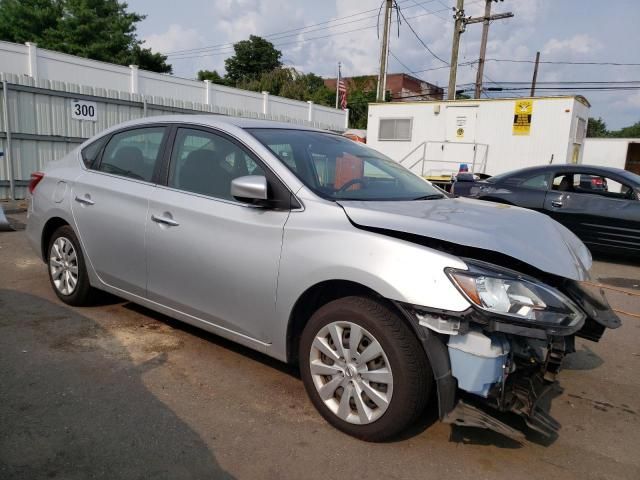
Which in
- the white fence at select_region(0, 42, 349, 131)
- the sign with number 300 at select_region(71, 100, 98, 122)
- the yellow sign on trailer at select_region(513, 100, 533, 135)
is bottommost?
the sign with number 300 at select_region(71, 100, 98, 122)

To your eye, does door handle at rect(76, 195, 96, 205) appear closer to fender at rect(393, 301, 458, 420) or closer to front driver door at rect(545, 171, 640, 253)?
fender at rect(393, 301, 458, 420)

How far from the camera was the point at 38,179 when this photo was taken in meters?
4.81

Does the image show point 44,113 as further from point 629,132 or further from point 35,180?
point 629,132

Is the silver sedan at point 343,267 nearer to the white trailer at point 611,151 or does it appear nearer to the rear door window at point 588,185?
the rear door window at point 588,185

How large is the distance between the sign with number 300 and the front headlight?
11830 millimetres

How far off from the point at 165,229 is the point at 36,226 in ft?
6.24

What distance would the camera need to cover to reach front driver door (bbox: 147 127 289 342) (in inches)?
120

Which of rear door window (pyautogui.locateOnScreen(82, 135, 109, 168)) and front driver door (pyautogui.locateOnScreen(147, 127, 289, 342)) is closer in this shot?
front driver door (pyautogui.locateOnScreen(147, 127, 289, 342))

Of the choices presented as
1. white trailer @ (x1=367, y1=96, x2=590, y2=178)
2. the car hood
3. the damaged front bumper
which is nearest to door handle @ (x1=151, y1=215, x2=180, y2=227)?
the car hood

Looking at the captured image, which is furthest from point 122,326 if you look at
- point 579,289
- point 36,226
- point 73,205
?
point 579,289

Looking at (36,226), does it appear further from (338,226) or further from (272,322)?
(338,226)

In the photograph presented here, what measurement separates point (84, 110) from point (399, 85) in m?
52.6

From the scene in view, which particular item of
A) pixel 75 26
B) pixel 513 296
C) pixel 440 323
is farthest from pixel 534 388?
pixel 75 26

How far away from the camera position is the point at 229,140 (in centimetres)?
347
